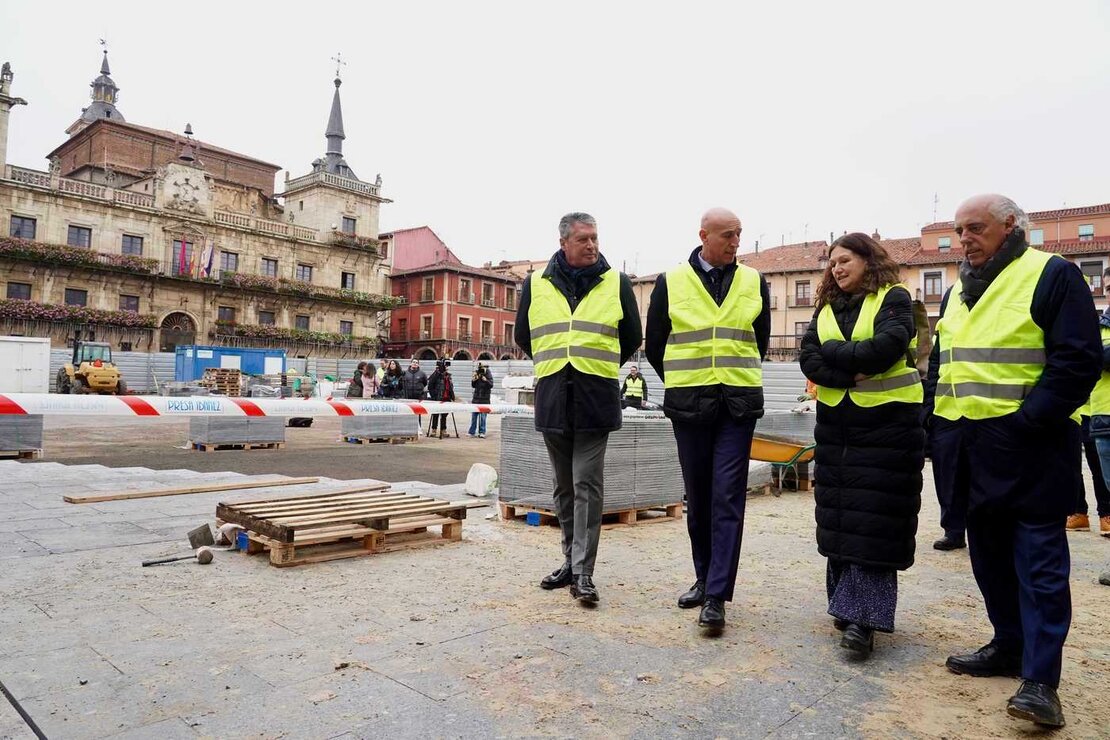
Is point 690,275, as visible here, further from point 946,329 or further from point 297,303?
point 297,303

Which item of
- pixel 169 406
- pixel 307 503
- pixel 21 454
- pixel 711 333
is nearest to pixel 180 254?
pixel 21 454

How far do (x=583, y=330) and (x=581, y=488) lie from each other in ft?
2.78

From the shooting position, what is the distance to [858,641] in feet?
9.98

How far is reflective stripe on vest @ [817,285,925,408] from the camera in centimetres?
319

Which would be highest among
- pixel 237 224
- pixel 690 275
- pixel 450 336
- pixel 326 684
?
pixel 237 224

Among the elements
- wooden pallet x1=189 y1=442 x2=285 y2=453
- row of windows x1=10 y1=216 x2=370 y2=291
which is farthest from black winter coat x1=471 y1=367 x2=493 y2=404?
row of windows x1=10 y1=216 x2=370 y2=291

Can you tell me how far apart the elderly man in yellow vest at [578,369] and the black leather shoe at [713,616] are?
0.74 metres

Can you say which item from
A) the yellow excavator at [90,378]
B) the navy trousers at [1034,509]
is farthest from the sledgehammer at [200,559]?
the yellow excavator at [90,378]

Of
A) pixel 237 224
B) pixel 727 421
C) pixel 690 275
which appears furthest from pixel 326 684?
pixel 237 224

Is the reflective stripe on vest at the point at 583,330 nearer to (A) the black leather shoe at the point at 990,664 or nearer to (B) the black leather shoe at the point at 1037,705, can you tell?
(A) the black leather shoe at the point at 990,664

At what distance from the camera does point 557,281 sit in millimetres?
4227

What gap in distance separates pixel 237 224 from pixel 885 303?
4999 centimetres

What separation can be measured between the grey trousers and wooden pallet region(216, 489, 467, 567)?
4.35 ft

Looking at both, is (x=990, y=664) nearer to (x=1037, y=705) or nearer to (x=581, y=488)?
(x=1037, y=705)
